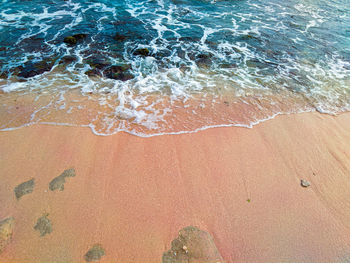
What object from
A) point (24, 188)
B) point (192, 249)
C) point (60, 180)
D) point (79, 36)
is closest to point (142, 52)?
point (79, 36)

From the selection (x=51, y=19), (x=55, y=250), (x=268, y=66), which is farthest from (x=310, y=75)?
(x=51, y=19)

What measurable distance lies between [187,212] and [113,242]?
1354mm

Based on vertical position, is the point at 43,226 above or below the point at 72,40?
Answer: below

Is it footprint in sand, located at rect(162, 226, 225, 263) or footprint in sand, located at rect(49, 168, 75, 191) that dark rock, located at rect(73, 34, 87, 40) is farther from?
footprint in sand, located at rect(162, 226, 225, 263)

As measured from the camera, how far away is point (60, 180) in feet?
12.9

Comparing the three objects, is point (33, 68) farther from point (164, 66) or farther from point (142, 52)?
point (164, 66)

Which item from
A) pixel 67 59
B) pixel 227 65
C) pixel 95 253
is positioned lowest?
pixel 95 253

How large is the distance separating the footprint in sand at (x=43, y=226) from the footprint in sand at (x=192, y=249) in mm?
1988

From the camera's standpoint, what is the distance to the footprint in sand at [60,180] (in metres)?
3.83

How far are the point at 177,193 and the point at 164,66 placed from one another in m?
5.63

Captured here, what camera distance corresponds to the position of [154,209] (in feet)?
12.0

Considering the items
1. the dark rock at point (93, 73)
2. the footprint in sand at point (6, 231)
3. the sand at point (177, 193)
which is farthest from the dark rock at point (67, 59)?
the footprint in sand at point (6, 231)

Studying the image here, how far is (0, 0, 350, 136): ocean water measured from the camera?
223 inches

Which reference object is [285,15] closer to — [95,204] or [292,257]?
[292,257]
